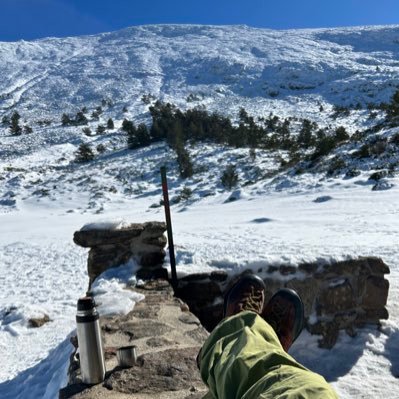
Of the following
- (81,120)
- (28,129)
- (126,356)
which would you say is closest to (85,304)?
(126,356)

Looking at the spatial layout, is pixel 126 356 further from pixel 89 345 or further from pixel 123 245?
pixel 123 245

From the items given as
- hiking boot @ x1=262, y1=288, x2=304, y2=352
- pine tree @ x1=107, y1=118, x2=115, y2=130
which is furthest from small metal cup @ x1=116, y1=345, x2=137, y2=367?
pine tree @ x1=107, y1=118, x2=115, y2=130

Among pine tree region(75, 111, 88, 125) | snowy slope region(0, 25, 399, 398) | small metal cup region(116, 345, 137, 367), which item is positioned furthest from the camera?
pine tree region(75, 111, 88, 125)

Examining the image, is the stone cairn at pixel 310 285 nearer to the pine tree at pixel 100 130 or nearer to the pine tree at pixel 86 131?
the pine tree at pixel 100 130

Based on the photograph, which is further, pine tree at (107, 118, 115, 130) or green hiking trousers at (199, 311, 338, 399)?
pine tree at (107, 118, 115, 130)

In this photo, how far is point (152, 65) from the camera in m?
53.1

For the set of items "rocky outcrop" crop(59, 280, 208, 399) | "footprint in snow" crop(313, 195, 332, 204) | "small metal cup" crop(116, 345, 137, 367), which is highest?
"small metal cup" crop(116, 345, 137, 367)

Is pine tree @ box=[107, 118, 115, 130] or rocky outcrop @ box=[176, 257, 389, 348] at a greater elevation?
pine tree @ box=[107, 118, 115, 130]

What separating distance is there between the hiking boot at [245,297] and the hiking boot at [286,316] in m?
0.14

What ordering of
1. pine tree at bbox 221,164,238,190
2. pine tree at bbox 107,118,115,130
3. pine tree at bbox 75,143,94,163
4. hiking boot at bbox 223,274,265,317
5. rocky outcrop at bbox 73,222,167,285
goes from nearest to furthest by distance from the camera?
hiking boot at bbox 223,274,265,317 < rocky outcrop at bbox 73,222,167,285 < pine tree at bbox 221,164,238,190 < pine tree at bbox 75,143,94,163 < pine tree at bbox 107,118,115,130

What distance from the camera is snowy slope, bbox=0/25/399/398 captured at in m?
4.57

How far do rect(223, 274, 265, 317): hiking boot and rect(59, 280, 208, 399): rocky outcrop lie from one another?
1.05 ft

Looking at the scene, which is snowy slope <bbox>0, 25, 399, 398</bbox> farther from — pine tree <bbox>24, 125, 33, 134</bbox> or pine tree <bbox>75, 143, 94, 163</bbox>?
pine tree <bbox>24, 125, 33, 134</bbox>

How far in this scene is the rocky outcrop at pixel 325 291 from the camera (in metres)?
4.35
